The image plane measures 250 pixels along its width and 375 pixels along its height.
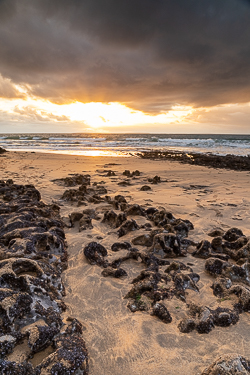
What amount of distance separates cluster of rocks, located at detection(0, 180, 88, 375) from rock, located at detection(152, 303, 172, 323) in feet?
Answer: 2.55

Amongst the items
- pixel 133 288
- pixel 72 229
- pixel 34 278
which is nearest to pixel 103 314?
pixel 133 288

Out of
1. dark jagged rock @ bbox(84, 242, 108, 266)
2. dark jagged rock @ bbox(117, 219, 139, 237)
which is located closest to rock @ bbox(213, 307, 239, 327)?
dark jagged rock @ bbox(84, 242, 108, 266)

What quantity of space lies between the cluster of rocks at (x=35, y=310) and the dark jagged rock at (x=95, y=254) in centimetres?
35

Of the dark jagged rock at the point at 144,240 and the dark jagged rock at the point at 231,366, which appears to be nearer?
the dark jagged rock at the point at 231,366

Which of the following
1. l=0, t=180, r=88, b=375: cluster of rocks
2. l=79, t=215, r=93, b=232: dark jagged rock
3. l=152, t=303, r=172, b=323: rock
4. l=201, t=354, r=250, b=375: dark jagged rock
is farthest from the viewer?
l=79, t=215, r=93, b=232: dark jagged rock

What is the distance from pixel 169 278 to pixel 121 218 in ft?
6.22

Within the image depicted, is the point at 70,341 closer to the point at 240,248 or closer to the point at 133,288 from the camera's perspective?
the point at 133,288

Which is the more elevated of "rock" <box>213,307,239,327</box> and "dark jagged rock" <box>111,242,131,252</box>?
"dark jagged rock" <box>111,242,131,252</box>

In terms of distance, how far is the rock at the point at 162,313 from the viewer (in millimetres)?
2295

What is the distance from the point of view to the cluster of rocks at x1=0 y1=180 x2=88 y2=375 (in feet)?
5.44

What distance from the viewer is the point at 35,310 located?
6.70 feet

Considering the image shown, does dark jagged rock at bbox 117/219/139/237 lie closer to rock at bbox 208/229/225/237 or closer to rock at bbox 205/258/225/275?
rock at bbox 208/229/225/237

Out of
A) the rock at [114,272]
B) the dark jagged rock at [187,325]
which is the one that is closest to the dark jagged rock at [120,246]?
the rock at [114,272]

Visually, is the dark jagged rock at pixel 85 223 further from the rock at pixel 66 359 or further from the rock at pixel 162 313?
the rock at pixel 66 359
